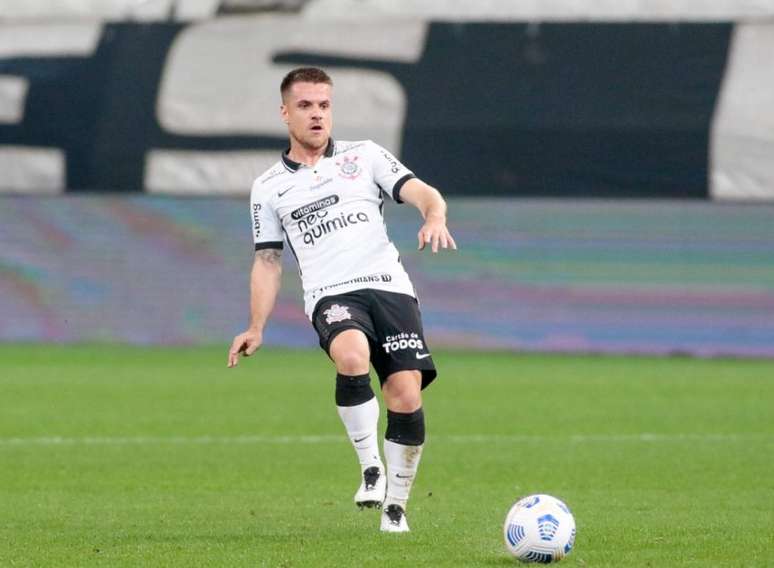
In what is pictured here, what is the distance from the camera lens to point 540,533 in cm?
664

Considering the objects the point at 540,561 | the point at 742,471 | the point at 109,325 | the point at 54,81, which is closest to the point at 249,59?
the point at 54,81

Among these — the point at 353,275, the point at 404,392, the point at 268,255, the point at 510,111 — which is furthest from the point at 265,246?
the point at 510,111

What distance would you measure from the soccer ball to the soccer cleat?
1.25 m

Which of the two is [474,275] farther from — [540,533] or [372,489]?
[540,533]

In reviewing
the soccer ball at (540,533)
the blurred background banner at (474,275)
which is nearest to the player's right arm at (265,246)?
the soccer ball at (540,533)

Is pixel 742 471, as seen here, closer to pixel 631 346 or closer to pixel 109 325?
pixel 631 346

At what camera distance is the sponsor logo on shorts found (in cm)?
782

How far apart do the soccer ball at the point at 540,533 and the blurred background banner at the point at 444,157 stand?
1544 cm

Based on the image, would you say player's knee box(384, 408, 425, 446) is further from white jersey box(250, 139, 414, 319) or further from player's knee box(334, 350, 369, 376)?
white jersey box(250, 139, 414, 319)

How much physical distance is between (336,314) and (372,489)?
84 centimetres

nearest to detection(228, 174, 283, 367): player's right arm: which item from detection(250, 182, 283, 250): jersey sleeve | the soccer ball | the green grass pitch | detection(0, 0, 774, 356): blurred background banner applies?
detection(250, 182, 283, 250): jersey sleeve

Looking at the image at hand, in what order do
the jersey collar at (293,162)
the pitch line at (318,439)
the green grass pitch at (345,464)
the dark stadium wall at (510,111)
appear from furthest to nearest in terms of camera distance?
the dark stadium wall at (510,111) → the pitch line at (318,439) → the jersey collar at (293,162) → the green grass pitch at (345,464)

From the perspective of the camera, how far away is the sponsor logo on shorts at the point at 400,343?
7.82 m

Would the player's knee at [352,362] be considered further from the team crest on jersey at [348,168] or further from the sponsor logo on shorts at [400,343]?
the team crest on jersey at [348,168]
